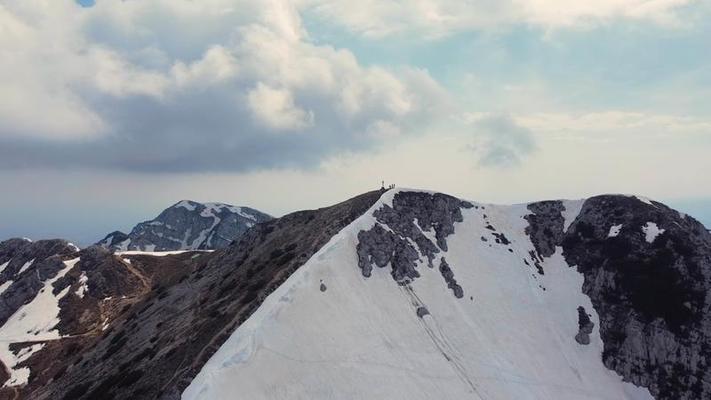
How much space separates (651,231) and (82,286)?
12641 centimetres

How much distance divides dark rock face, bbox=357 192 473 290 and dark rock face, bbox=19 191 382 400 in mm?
6403

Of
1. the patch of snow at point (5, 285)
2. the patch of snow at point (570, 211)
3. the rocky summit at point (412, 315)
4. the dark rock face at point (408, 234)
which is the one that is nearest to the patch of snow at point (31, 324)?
the rocky summit at point (412, 315)

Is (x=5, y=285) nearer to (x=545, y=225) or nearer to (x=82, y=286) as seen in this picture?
(x=82, y=286)

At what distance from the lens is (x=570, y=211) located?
102 m

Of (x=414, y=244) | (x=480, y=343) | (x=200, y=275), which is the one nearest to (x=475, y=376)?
(x=480, y=343)

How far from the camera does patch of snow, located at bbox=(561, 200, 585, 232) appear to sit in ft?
326

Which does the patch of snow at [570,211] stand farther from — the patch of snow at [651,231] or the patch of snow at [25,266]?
the patch of snow at [25,266]

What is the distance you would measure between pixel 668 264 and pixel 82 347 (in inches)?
4134

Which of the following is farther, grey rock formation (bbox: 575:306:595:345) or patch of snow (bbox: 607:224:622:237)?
patch of snow (bbox: 607:224:622:237)

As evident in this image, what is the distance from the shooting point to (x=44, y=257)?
14650cm

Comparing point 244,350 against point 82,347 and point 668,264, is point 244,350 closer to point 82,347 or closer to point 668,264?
point 82,347

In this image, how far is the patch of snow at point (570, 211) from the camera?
99.3m

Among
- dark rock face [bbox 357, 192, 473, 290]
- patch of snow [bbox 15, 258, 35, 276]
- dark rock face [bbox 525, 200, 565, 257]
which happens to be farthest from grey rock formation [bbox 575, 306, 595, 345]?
patch of snow [bbox 15, 258, 35, 276]

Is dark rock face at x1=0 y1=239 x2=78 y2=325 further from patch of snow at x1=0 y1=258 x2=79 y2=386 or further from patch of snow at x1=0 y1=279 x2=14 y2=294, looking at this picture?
patch of snow at x1=0 y1=258 x2=79 y2=386
